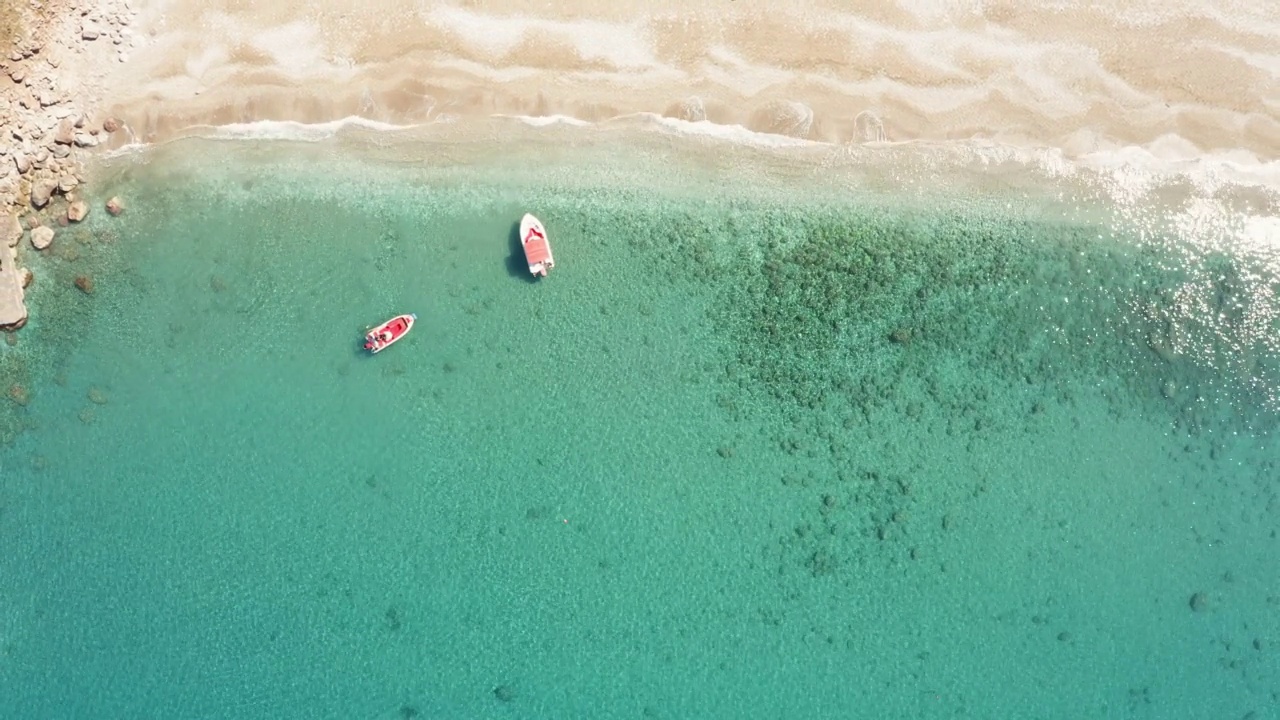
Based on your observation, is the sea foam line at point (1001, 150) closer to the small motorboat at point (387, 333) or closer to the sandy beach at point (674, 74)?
the sandy beach at point (674, 74)

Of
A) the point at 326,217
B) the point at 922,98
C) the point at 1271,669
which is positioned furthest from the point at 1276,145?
the point at 326,217

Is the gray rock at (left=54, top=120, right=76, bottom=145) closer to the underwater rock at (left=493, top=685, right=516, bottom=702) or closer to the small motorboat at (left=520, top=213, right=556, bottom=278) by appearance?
the small motorboat at (left=520, top=213, right=556, bottom=278)

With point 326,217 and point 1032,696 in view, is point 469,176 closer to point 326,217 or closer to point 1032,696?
point 326,217

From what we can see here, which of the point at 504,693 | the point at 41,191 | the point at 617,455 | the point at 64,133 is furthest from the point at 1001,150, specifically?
the point at 41,191

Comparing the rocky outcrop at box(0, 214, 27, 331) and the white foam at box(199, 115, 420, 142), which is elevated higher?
the white foam at box(199, 115, 420, 142)

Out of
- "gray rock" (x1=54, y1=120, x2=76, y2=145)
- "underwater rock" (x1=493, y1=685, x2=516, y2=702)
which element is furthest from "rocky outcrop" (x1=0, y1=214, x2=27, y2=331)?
"underwater rock" (x1=493, y1=685, x2=516, y2=702)

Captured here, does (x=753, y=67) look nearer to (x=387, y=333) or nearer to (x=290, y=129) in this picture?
(x=387, y=333)
